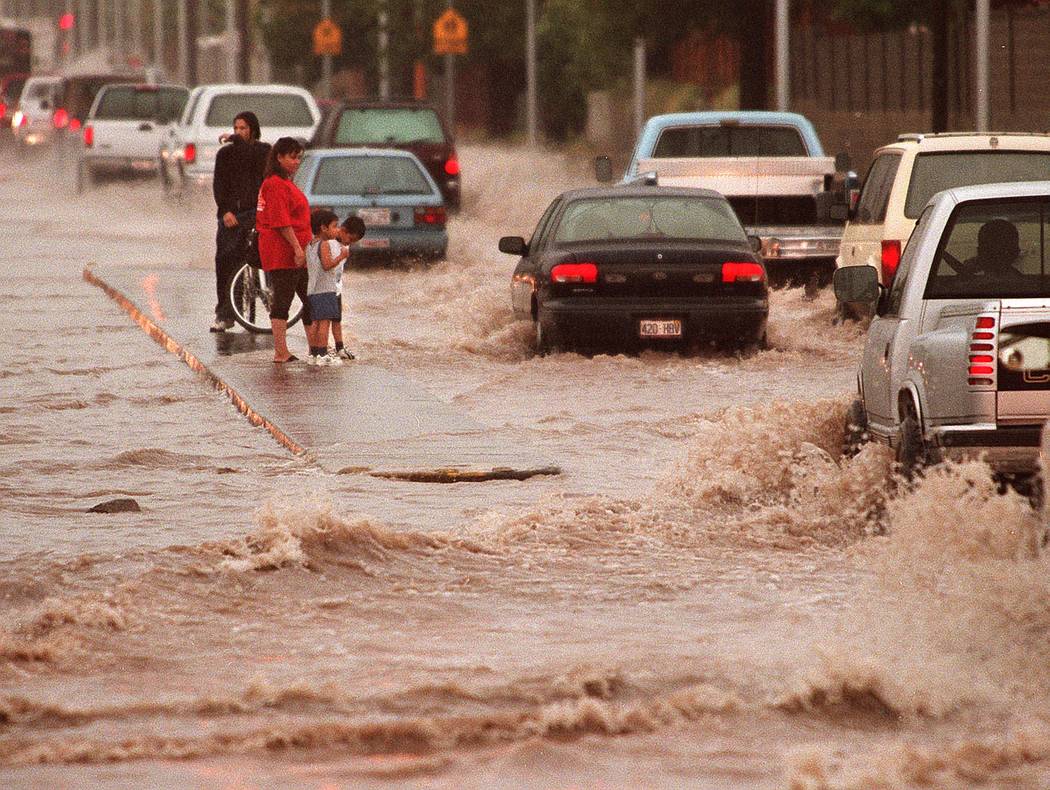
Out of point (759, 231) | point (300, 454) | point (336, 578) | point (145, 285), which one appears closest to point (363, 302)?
point (145, 285)

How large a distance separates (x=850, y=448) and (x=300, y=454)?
116 inches

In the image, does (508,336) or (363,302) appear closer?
(508,336)

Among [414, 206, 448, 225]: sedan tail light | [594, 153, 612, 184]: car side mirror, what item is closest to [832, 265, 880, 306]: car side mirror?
[594, 153, 612, 184]: car side mirror

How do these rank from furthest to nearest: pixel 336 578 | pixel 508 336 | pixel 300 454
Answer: pixel 508 336 < pixel 300 454 < pixel 336 578

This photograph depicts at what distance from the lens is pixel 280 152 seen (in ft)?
57.7

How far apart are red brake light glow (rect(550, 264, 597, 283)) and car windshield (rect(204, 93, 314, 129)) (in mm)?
17430

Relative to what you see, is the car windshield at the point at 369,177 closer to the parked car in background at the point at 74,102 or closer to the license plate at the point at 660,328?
the license plate at the point at 660,328

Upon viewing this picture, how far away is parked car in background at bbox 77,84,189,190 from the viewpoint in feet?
149

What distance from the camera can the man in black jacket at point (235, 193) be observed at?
2017 centimetres

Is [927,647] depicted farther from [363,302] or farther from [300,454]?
[363,302]

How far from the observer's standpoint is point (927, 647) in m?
8.38

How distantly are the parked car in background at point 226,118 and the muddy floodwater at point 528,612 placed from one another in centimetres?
1841

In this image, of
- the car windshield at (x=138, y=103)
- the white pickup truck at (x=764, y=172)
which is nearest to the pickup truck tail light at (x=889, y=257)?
the white pickup truck at (x=764, y=172)

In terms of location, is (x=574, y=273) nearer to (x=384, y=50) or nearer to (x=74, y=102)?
(x=74, y=102)
